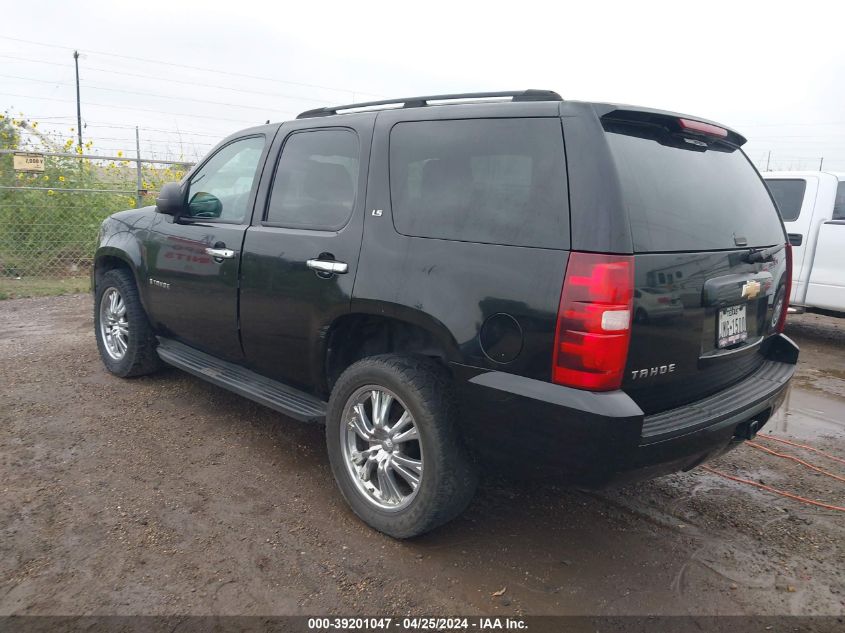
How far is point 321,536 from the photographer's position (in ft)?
9.77

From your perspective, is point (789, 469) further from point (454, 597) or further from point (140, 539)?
point (140, 539)

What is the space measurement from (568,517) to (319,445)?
5.20 feet

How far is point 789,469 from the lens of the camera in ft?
12.7

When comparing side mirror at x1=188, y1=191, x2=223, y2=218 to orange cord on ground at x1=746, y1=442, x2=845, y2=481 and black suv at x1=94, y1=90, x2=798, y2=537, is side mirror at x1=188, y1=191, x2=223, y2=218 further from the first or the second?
orange cord on ground at x1=746, y1=442, x2=845, y2=481

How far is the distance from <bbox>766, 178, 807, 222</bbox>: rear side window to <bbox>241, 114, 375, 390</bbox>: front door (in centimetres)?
587

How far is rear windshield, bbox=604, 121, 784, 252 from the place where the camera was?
7.95ft

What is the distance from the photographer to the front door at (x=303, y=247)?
313 centimetres

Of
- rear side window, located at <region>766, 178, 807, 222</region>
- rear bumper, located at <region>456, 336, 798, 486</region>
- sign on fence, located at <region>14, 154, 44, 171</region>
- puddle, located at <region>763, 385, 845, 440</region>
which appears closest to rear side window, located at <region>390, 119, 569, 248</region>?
rear bumper, located at <region>456, 336, 798, 486</region>

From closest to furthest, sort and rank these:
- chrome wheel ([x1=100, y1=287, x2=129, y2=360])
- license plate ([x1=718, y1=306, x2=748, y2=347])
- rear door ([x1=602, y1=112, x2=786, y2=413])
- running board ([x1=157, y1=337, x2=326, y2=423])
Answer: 1. rear door ([x1=602, y1=112, x2=786, y2=413])
2. license plate ([x1=718, y1=306, x2=748, y2=347])
3. running board ([x1=157, y1=337, x2=326, y2=423])
4. chrome wheel ([x1=100, y1=287, x2=129, y2=360])

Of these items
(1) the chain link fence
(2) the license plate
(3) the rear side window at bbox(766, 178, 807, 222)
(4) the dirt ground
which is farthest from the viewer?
(1) the chain link fence

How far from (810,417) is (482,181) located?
3.69 metres

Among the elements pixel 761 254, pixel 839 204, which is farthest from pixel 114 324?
pixel 839 204

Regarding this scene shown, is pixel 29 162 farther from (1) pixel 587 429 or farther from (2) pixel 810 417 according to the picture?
(2) pixel 810 417

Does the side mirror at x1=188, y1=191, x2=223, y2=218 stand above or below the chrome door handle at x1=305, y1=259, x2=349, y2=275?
above
